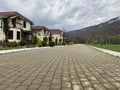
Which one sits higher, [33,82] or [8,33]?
[8,33]

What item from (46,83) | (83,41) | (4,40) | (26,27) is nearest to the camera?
(46,83)

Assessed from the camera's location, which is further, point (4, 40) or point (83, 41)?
point (83, 41)

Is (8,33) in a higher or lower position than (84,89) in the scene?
higher

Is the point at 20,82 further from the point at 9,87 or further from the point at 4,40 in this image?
the point at 4,40

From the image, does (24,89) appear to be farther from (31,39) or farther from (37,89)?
(31,39)

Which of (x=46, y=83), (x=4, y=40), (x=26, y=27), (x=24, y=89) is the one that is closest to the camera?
(x=24, y=89)

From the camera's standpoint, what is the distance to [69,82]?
647 centimetres

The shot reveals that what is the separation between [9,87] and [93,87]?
2.44 meters

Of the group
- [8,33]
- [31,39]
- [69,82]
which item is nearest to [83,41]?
[31,39]

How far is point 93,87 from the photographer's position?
5809 mm

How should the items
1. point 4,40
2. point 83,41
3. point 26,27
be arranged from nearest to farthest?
point 4,40 → point 26,27 → point 83,41

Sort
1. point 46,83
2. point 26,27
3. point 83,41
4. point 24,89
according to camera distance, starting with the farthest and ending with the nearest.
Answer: point 83,41 → point 26,27 → point 46,83 → point 24,89

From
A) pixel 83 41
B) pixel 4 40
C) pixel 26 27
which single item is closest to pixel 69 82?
pixel 4 40

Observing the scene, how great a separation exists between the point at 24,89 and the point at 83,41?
13600 cm
